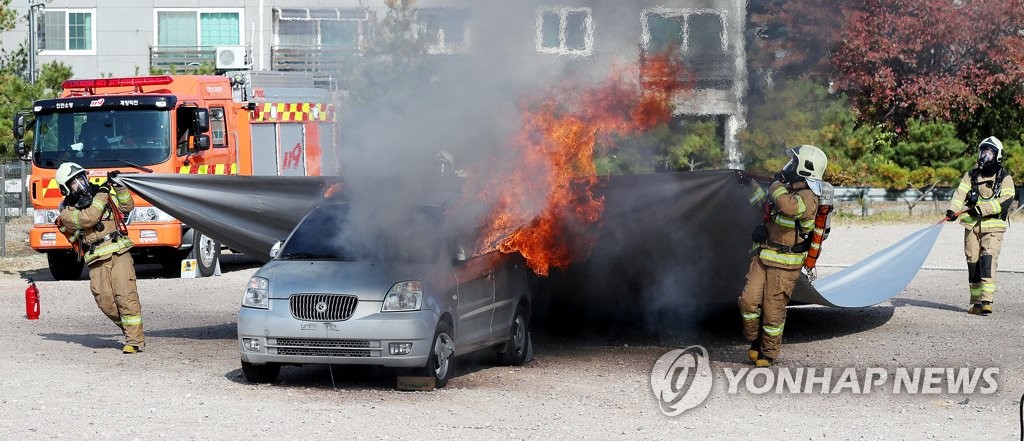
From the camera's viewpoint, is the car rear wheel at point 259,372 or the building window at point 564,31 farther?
the building window at point 564,31

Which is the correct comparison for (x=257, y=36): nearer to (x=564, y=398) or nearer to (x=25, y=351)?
(x=25, y=351)

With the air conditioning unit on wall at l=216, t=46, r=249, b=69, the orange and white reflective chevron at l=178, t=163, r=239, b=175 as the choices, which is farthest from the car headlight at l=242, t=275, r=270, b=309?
the air conditioning unit on wall at l=216, t=46, r=249, b=69

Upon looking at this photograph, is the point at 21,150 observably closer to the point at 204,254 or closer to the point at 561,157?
the point at 204,254

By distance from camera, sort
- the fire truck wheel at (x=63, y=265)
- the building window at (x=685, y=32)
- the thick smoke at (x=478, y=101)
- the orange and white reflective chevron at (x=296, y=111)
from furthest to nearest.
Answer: the orange and white reflective chevron at (x=296, y=111) → the fire truck wheel at (x=63, y=265) → the building window at (x=685, y=32) → the thick smoke at (x=478, y=101)

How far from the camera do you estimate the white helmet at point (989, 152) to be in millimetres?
14523

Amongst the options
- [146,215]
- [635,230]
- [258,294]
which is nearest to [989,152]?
[635,230]

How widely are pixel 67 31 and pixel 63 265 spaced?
18.3m

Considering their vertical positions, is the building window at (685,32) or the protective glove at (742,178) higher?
the building window at (685,32)

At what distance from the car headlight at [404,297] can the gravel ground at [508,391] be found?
2.27ft

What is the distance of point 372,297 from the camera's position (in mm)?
9781

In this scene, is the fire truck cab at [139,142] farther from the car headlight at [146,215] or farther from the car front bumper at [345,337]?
the car front bumper at [345,337]

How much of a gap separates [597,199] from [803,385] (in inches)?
99.2

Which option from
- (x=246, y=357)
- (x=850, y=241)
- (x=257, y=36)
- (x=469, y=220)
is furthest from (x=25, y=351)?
(x=257, y=36)

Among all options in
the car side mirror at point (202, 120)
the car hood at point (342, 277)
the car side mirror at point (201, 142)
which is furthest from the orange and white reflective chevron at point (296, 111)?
the car hood at point (342, 277)
